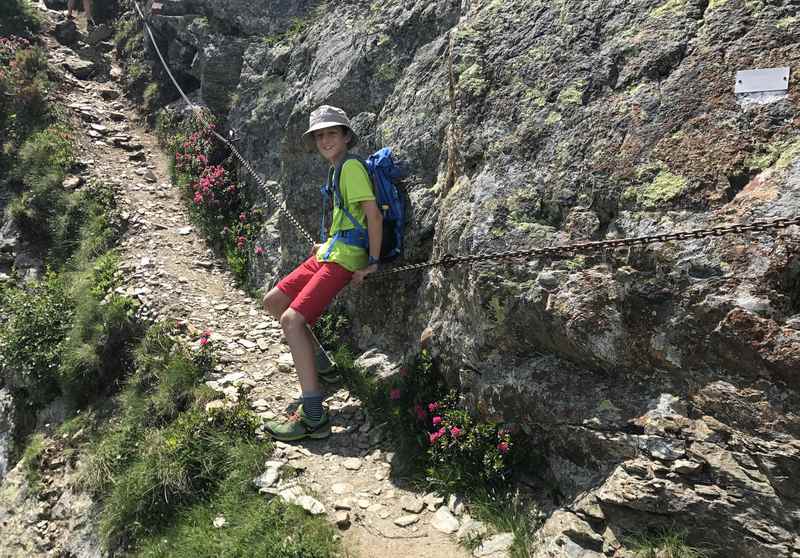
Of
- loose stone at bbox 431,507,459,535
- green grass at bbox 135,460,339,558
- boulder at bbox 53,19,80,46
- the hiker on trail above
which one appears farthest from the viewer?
the hiker on trail above

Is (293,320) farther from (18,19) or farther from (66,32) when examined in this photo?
(18,19)

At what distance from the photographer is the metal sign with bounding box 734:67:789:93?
13.3 ft

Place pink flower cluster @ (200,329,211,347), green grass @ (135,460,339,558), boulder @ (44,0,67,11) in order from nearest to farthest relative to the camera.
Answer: green grass @ (135,460,339,558) → pink flower cluster @ (200,329,211,347) → boulder @ (44,0,67,11)

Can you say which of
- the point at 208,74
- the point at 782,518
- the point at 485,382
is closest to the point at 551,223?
the point at 485,382

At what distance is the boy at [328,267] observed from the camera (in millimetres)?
6078

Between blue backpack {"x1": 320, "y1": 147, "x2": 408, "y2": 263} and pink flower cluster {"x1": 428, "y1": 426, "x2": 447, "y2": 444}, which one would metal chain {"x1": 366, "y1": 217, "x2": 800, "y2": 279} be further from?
pink flower cluster {"x1": 428, "y1": 426, "x2": 447, "y2": 444}

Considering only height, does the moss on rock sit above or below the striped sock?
above

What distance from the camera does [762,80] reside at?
163 inches

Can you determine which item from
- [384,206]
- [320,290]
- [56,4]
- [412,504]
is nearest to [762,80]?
[384,206]

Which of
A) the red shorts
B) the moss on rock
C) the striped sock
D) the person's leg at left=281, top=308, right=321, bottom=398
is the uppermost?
the moss on rock

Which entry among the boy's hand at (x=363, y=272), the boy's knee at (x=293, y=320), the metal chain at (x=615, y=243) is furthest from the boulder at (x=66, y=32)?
the metal chain at (x=615, y=243)

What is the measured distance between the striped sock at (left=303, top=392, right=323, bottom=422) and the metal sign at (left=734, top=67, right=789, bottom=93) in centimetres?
461

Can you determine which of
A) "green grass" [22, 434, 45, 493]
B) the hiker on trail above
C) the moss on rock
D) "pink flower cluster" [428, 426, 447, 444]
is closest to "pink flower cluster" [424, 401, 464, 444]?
"pink flower cluster" [428, 426, 447, 444]

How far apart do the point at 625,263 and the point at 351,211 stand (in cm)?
288
